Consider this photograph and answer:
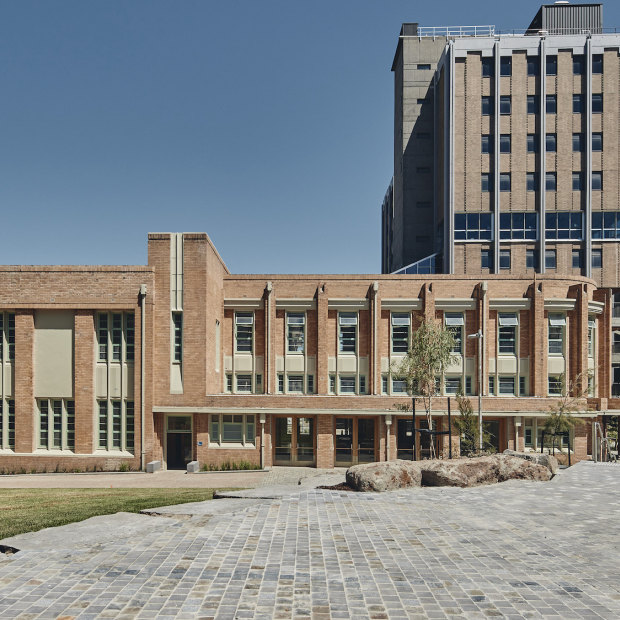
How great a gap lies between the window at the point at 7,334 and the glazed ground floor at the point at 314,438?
896 centimetres

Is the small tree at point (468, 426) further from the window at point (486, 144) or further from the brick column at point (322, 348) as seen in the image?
the window at point (486, 144)

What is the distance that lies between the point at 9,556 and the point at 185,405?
753 inches

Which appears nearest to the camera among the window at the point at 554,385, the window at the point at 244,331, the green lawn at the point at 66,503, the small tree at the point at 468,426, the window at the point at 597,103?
the green lawn at the point at 66,503

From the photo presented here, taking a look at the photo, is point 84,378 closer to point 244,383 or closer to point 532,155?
point 244,383

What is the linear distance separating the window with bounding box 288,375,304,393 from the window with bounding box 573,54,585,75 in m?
42.0

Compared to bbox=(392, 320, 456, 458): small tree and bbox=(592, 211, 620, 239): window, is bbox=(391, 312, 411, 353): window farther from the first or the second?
bbox=(592, 211, 620, 239): window

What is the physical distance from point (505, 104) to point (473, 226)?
491 inches

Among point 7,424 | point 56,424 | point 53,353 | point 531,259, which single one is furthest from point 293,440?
point 531,259

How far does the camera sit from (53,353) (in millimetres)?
28281

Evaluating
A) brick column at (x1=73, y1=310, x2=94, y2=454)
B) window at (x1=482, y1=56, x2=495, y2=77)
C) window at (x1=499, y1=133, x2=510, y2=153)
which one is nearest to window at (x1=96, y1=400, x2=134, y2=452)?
brick column at (x1=73, y1=310, x2=94, y2=454)

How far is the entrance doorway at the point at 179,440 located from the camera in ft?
95.3

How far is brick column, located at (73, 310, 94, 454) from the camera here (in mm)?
27703

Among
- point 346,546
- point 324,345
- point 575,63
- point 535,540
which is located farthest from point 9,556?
point 575,63

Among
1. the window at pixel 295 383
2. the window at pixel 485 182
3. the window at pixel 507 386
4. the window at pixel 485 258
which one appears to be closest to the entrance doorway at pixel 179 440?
the window at pixel 295 383
